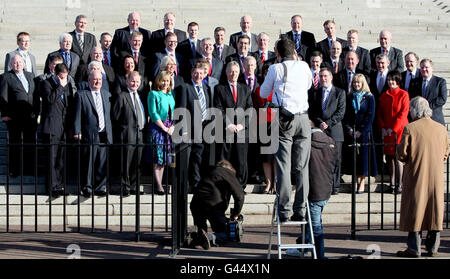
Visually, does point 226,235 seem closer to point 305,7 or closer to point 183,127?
point 183,127

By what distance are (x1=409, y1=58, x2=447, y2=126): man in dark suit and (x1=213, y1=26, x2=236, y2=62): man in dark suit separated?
3256 mm

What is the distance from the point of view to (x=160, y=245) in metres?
12.0

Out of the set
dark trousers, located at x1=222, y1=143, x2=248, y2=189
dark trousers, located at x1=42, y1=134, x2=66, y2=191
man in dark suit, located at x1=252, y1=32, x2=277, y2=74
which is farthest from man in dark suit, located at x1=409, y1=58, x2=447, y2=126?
dark trousers, located at x1=42, y1=134, x2=66, y2=191

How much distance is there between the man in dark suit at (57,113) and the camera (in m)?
14.0

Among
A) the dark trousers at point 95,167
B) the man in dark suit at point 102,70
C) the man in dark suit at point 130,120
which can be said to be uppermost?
the man in dark suit at point 102,70

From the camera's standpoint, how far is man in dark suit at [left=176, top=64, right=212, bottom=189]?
46.2 ft

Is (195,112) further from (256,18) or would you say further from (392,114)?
(256,18)

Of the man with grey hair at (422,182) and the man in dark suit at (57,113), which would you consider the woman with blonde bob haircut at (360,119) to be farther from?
the man in dark suit at (57,113)

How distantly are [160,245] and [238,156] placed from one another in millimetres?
2559

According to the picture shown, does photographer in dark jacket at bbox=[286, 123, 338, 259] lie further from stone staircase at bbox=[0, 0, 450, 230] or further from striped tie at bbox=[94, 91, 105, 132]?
stone staircase at bbox=[0, 0, 450, 230]

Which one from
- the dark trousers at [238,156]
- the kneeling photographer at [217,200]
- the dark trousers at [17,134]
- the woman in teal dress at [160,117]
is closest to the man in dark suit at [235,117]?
the dark trousers at [238,156]

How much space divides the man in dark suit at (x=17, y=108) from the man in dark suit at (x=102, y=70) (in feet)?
2.82

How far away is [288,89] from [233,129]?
3348 mm

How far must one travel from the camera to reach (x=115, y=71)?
15.2m
